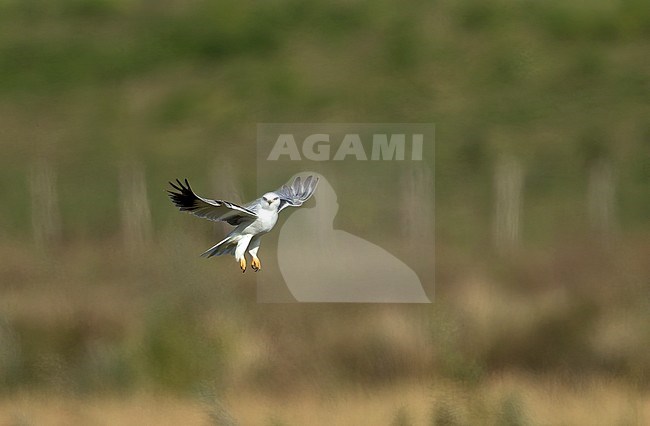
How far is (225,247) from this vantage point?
7016 millimetres

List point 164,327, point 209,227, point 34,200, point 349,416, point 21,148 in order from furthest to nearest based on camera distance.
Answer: point 21,148
point 34,200
point 209,227
point 164,327
point 349,416

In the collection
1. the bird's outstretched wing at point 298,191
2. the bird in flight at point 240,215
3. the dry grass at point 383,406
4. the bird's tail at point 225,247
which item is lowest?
the dry grass at point 383,406

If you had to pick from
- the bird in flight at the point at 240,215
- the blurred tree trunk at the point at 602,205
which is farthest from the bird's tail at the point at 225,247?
the blurred tree trunk at the point at 602,205

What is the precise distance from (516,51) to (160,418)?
17.7 metres

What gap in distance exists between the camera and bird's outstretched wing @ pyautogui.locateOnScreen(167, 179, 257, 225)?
655 centimetres

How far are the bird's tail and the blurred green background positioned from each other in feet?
4.94

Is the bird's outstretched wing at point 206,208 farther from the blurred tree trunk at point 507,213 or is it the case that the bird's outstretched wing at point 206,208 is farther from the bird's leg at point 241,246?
the blurred tree trunk at point 507,213

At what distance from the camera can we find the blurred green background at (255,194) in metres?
9.96

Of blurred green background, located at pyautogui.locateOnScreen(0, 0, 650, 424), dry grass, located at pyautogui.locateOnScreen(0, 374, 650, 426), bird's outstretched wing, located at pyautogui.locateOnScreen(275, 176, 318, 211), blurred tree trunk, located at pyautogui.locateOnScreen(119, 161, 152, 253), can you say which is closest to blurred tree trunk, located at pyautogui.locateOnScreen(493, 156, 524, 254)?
blurred green background, located at pyautogui.locateOnScreen(0, 0, 650, 424)

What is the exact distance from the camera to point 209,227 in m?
14.4

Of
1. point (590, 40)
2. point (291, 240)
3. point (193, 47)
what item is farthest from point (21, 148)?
point (590, 40)

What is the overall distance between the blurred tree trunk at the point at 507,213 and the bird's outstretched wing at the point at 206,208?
8850mm

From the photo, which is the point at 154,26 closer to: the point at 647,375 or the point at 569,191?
the point at 569,191

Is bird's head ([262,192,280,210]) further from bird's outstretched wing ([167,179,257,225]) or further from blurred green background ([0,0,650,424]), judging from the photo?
blurred green background ([0,0,650,424])
